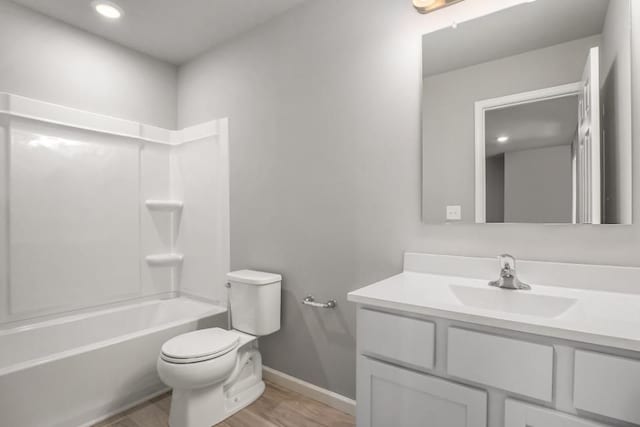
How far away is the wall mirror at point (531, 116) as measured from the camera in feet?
4.17

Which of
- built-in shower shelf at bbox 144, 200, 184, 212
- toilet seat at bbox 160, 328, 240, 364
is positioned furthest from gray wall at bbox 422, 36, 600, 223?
built-in shower shelf at bbox 144, 200, 184, 212

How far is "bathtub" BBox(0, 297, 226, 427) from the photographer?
1.63 metres

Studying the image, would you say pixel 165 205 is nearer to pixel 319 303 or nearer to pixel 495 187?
pixel 319 303

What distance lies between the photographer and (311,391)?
6.81 feet

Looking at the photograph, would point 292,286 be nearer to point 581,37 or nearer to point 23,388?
point 23,388

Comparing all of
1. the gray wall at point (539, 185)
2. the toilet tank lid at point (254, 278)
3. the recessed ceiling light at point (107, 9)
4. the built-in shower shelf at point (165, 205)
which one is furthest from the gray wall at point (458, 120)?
the built-in shower shelf at point (165, 205)

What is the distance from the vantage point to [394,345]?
45.6 inches

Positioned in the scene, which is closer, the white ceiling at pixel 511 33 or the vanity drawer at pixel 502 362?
the vanity drawer at pixel 502 362

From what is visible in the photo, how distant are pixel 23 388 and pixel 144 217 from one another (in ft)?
4.60

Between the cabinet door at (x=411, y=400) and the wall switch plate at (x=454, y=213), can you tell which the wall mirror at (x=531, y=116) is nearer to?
the wall switch plate at (x=454, y=213)

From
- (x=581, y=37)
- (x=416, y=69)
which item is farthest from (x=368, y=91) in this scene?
(x=581, y=37)

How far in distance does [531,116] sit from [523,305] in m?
0.79

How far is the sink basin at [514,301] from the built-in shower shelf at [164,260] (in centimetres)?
233

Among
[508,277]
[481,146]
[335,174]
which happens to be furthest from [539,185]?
[335,174]
